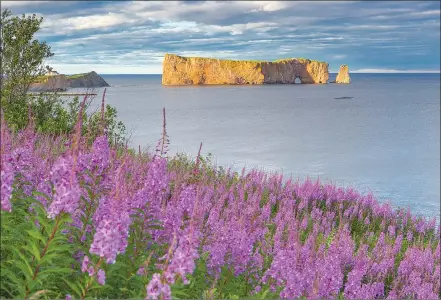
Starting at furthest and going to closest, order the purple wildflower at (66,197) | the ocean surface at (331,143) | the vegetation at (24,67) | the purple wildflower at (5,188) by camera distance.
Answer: the ocean surface at (331,143) < the vegetation at (24,67) < the purple wildflower at (66,197) < the purple wildflower at (5,188)

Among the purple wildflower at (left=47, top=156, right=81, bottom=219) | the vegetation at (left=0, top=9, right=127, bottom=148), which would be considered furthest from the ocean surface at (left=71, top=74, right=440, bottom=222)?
the purple wildflower at (left=47, top=156, right=81, bottom=219)

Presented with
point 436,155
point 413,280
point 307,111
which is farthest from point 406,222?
point 307,111

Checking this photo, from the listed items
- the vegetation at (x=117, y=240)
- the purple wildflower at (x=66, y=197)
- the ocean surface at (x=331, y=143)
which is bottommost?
the ocean surface at (x=331, y=143)

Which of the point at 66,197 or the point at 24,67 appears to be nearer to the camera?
the point at 66,197

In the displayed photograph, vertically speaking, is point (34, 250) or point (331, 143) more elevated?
point (34, 250)

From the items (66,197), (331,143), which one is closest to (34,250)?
(66,197)

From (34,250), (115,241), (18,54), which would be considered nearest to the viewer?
(115,241)

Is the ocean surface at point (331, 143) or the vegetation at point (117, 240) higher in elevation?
the vegetation at point (117, 240)

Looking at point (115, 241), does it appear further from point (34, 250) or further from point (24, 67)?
point (24, 67)

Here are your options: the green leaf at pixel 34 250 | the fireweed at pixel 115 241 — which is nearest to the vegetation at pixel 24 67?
the fireweed at pixel 115 241

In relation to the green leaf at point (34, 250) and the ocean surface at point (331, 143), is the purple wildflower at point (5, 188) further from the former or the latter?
the ocean surface at point (331, 143)

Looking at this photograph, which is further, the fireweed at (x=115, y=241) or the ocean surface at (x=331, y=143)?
the ocean surface at (x=331, y=143)

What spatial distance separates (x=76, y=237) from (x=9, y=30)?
802 inches

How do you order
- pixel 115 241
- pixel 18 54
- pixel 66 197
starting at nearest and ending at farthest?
pixel 115 241 < pixel 66 197 < pixel 18 54
